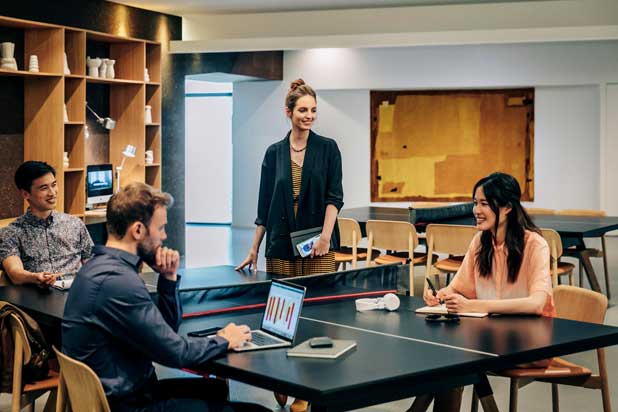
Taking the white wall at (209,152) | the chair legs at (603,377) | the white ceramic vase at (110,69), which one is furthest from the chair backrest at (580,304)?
the white wall at (209,152)

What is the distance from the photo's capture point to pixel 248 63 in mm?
12312

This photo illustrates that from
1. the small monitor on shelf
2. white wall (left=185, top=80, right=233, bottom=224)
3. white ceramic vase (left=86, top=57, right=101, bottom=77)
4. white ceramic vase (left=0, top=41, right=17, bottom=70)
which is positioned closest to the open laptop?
white ceramic vase (left=0, top=41, right=17, bottom=70)

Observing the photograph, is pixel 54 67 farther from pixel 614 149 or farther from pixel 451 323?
pixel 614 149

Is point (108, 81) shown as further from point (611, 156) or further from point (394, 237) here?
point (611, 156)

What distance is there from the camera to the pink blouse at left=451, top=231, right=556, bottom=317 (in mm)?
→ 3521

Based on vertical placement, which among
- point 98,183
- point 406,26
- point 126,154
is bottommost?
point 98,183

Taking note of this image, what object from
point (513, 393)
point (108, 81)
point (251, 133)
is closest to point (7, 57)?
point (108, 81)

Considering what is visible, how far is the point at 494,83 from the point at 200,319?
31.4ft

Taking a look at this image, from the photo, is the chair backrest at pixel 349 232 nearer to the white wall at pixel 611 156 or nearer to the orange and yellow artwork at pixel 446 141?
the orange and yellow artwork at pixel 446 141

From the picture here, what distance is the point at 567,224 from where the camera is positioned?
23.9ft

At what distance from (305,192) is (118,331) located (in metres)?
1.84

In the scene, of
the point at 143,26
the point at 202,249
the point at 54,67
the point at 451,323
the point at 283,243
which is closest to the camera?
the point at 451,323

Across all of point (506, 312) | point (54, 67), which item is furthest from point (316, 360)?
point (54, 67)

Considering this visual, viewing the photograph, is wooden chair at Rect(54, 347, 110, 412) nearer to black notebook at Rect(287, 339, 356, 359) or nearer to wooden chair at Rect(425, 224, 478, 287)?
black notebook at Rect(287, 339, 356, 359)
